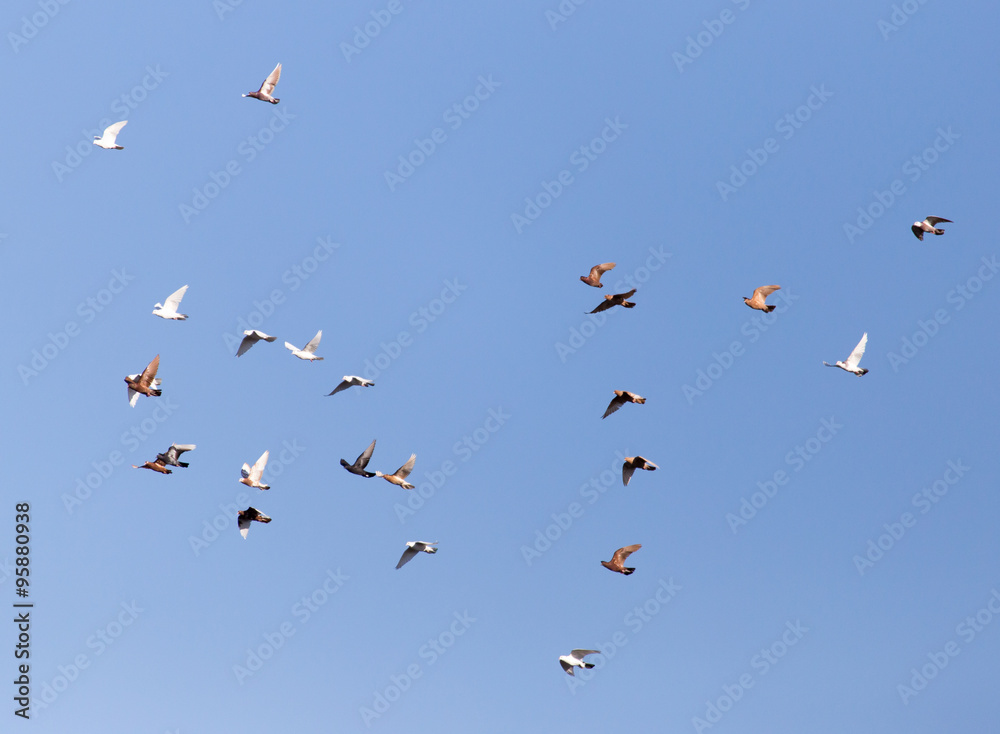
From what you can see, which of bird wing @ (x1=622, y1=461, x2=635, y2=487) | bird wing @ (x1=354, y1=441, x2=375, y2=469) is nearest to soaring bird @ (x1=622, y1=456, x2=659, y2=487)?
bird wing @ (x1=622, y1=461, x2=635, y2=487)

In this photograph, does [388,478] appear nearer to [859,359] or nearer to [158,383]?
[158,383]

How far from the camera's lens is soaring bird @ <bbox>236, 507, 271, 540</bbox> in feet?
246

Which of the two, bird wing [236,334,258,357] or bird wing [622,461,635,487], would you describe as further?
Answer: bird wing [236,334,258,357]

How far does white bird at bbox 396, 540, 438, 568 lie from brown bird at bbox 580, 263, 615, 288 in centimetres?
1282

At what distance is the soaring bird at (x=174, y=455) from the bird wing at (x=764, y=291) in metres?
24.7

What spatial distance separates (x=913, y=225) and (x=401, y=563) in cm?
2583

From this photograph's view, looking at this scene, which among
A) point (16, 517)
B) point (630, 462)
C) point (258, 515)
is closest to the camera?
point (630, 462)

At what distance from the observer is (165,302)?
244 feet

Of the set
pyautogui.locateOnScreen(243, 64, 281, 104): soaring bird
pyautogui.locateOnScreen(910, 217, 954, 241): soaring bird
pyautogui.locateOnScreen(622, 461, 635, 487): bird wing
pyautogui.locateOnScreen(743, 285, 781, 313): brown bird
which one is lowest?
pyautogui.locateOnScreen(622, 461, 635, 487): bird wing

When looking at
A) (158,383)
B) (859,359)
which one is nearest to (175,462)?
(158,383)

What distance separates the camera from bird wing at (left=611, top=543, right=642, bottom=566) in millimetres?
71688

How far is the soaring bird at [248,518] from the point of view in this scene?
7506 cm

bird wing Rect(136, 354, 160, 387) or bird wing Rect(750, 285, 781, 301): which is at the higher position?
bird wing Rect(750, 285, 781, 301)

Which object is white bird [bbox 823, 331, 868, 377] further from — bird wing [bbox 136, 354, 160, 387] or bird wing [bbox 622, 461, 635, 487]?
bird wing [bbox 136, 354, 160, 387]
